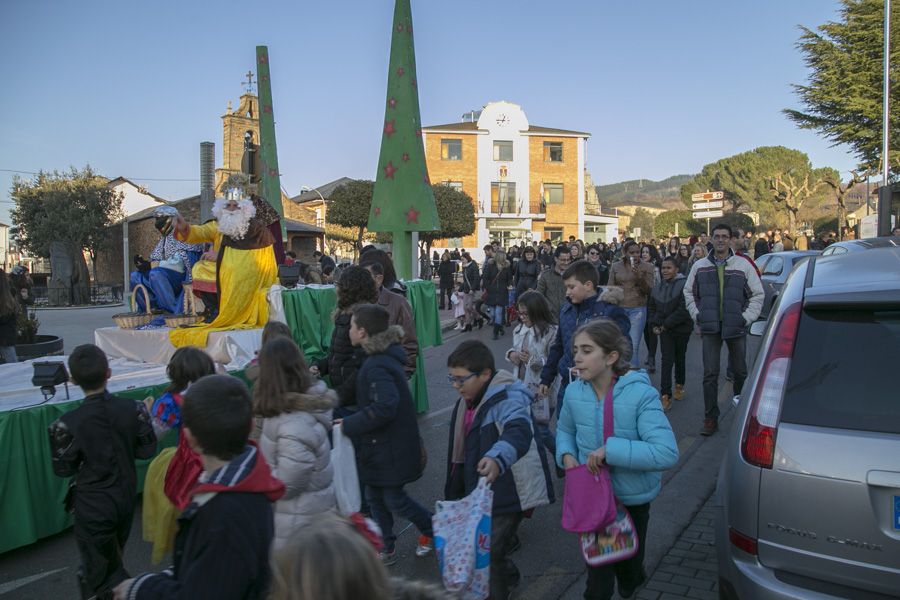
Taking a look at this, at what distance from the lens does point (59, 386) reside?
5965mm

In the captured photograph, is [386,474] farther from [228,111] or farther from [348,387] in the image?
[228,111]

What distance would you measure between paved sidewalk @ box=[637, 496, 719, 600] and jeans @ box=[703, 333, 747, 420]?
2147 mm

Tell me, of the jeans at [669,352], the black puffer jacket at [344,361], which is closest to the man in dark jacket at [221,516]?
the black puffer jacket at [344,361]

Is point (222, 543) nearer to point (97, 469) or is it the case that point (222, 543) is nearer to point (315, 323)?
point (97, 469)

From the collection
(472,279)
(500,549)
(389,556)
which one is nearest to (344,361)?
(389,556)

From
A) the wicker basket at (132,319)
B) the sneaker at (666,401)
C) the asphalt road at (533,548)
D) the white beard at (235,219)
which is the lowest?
the asphalt road at (533,548)

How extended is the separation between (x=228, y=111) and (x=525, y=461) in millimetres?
55577

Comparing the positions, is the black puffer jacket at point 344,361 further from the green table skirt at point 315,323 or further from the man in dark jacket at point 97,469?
the green table skirt at point 315,323

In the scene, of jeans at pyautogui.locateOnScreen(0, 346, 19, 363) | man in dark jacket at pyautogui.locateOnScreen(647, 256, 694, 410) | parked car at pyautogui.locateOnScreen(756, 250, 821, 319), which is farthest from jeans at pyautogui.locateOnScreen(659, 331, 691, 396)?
jeans at pyautogui.locateOnScreen(0, 346, 19, 363)

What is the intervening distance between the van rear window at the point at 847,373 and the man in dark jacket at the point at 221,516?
1933 mm

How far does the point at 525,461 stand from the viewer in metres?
3.41

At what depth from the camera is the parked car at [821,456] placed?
94.3 inches

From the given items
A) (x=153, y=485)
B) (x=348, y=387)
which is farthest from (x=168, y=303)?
(x=153, y=485)

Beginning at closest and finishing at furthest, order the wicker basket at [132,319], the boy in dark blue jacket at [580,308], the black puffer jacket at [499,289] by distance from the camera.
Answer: the boy in dark blue jacket at [580,308] < the wicker basket at [132,319] < the black puffer jacket at [499,289]
